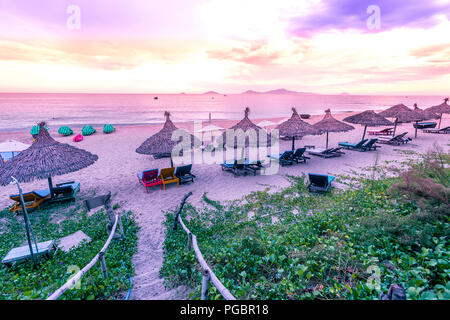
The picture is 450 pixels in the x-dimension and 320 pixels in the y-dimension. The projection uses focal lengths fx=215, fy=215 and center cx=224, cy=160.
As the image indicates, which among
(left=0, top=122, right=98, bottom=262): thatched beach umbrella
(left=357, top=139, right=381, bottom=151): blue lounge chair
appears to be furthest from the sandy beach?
(left=0, top=122, right=98, bottom=262): thatched beach umbrella

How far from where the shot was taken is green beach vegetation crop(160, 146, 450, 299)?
2.54 meters

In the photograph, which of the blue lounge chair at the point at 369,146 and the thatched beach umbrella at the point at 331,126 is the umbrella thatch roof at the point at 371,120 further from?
the blue lounge chair at the point at 369,146

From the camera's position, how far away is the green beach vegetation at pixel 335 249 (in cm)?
254

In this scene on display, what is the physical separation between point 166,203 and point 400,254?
19.5 ft

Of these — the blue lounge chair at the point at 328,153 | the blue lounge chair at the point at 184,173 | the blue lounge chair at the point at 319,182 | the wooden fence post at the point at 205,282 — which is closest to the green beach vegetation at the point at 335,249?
the wooden fence post at the point at 205,282

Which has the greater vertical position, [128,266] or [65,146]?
[65,146]

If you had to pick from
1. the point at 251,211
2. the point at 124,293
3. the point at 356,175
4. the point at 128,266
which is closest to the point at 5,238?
the point at 128,266

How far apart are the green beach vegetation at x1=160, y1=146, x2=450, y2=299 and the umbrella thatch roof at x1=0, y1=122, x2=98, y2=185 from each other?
3771 mm

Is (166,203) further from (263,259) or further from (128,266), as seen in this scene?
(263,259)

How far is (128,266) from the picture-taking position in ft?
12.8

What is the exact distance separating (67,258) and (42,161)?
3.57 meters

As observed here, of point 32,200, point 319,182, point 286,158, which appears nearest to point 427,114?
point 286,158

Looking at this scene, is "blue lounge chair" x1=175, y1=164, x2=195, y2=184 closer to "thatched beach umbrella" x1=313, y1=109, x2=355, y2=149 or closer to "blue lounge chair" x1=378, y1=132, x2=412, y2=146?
"thatched beach umbrella" x1=313, y1=109, x2=355, y2=149
